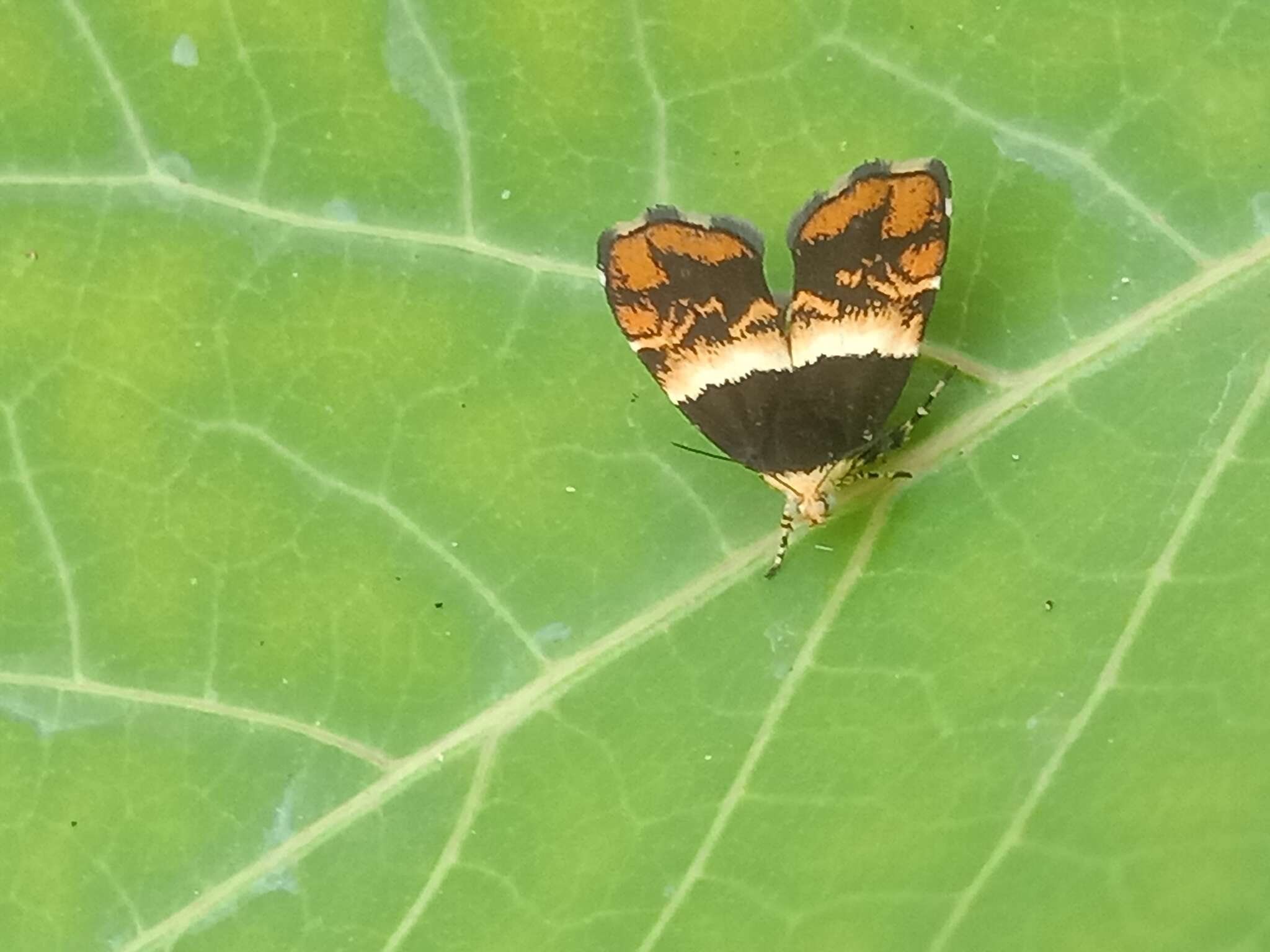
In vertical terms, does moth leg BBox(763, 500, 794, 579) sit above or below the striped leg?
below

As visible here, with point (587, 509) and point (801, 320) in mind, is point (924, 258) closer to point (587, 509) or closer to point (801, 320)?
point (801, 320)

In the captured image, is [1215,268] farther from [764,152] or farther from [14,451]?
[14,451]

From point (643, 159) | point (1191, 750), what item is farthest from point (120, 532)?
point (1191, 750)

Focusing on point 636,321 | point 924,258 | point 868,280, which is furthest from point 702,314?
point 924,258

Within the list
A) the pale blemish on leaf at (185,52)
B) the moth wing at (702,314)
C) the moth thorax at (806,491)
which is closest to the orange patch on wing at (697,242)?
the moth wing at (702,314)

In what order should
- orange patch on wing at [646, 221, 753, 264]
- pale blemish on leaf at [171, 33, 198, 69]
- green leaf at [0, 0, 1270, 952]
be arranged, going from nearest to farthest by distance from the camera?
green leaf at [0, 0, 1270, 952] < orange patch on wing at [646, 221, 753, 264] < pale blemish on leaf at [171, 33, 198, 69]

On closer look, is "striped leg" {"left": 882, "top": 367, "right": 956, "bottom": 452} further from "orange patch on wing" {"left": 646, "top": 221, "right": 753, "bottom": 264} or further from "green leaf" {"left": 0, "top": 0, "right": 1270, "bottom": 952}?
"orange patch on wing" {"left": 646, "top": 221, "right": 753, "bottom": 264}

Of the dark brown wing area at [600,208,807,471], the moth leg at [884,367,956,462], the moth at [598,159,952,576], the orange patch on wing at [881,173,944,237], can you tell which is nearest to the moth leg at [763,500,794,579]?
the moth at [598,159,952,576]
